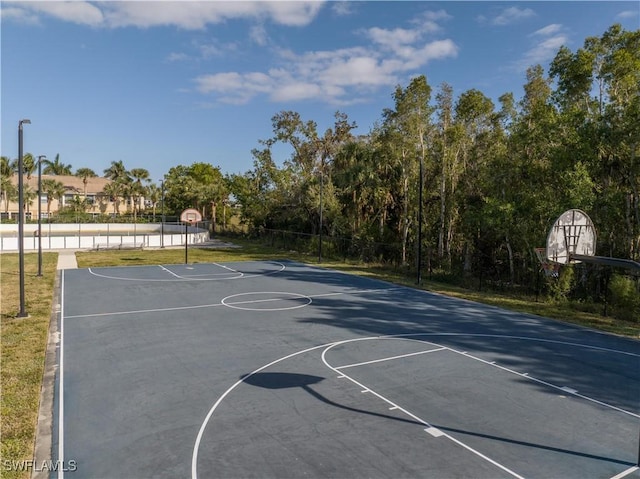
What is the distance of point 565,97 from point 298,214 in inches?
862

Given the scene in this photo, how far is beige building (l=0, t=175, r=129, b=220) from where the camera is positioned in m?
62.4

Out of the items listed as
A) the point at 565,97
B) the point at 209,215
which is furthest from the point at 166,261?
the point at 209,215

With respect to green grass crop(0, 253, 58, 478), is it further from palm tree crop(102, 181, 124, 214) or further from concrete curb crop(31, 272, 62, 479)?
palm tree crop(102, 181, 124, 214)

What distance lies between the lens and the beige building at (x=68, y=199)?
6241 centimetres

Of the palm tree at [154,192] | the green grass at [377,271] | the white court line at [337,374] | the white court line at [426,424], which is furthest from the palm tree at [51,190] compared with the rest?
the white court line at [426,424]

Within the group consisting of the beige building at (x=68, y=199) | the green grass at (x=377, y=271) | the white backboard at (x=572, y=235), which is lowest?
the green grass at (x=377, y=271)

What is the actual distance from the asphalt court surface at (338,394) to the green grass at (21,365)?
47cm

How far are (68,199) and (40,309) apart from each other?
61.0 m

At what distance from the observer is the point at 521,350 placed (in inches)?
460

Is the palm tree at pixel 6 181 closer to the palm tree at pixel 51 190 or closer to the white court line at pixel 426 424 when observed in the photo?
the palm tree at pixel 51 190

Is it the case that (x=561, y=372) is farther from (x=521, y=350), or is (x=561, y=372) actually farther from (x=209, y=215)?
(x=209, y=215)

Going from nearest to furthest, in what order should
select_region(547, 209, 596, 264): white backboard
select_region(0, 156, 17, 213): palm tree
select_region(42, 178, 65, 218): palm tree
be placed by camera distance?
select_region(547, 209, 596, 264): white backboard, select_region(0, 156, 17, 213): palm tree, select_region(42, 178, 65, 218): palm tree

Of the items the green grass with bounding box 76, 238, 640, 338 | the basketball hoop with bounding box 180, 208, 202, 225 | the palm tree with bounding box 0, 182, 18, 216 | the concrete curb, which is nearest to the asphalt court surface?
the concrete curb

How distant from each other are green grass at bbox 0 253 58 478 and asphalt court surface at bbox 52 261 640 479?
47 centimetres
